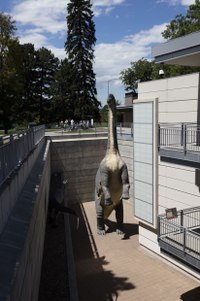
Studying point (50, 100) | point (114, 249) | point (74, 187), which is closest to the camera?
point (114, 249)

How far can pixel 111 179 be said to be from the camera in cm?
1752

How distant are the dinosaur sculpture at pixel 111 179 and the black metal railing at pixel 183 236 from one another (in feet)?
13.4

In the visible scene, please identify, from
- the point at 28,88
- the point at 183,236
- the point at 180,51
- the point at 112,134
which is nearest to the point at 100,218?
the point at 112,134

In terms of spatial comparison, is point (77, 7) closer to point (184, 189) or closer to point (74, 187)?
point (74, 187)

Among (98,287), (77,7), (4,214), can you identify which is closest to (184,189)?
(98,287)

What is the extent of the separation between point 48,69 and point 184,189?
61634 millimetres

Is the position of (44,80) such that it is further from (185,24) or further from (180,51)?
(180,51)

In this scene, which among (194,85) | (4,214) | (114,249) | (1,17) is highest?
(1,17)

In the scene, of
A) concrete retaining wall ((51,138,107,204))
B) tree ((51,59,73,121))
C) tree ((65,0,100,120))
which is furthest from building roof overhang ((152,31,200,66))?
tree ((51,59,73,121))

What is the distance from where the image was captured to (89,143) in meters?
27.1

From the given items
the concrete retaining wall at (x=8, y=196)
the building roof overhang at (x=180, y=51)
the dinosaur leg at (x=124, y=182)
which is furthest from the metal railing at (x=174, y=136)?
the concrete retaining wall at (x=8, y=196)

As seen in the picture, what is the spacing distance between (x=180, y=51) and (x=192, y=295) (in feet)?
26.6

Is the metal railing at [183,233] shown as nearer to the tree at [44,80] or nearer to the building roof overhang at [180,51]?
the building roof overhang at [180,51]

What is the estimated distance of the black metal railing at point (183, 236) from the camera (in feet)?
34.6
